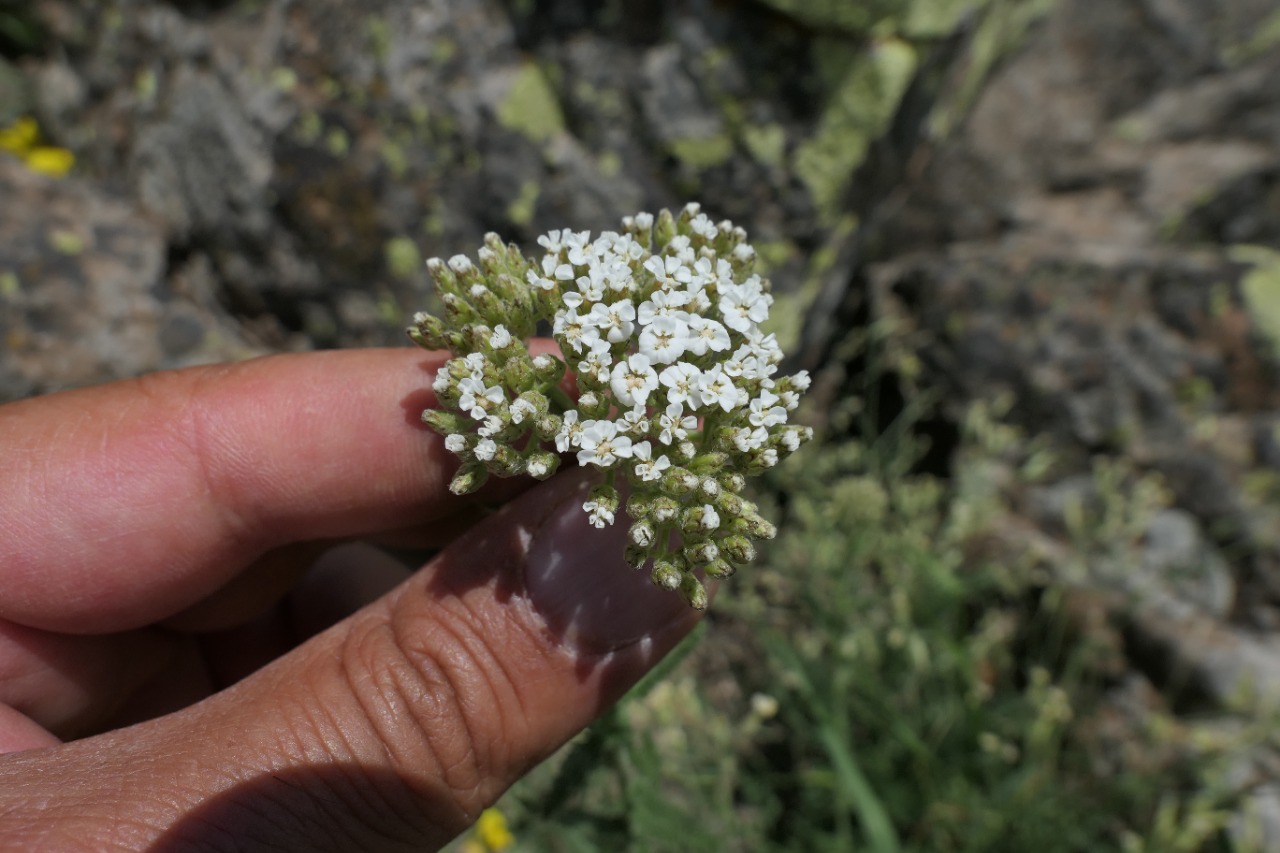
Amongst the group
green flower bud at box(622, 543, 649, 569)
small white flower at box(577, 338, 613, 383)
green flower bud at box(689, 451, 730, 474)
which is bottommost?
green flower bud at box(622, 543, 649, 569)

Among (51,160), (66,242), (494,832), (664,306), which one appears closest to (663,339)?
(664,306)

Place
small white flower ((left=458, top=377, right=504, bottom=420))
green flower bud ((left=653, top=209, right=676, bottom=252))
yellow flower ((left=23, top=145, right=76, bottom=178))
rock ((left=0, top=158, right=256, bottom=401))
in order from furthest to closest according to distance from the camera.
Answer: yellow flower ((left=23, top=145, right=76, bottom=178)), rock ((left=0, top=158, right=256, bottom=401)), green flower bud ((left=653, top=209, right=676, bottom=252)), small white flower ((left=458, top=377, right=504, bottom=420))

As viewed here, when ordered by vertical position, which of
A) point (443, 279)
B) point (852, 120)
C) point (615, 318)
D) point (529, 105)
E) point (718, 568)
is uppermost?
point (529, 105)

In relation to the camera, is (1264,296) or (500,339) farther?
(1264,296)

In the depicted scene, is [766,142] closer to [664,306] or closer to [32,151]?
[664,306]

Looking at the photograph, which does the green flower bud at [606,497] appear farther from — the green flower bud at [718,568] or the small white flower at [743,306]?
the small white flower at [743,306]

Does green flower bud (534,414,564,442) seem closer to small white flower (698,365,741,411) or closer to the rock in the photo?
small white flower (698,365,741,411)

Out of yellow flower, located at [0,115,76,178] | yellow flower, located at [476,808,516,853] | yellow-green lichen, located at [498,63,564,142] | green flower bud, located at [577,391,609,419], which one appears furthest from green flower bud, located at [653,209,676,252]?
yellow flower, located at [0,115,76,178]

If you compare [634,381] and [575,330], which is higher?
[575,330]
